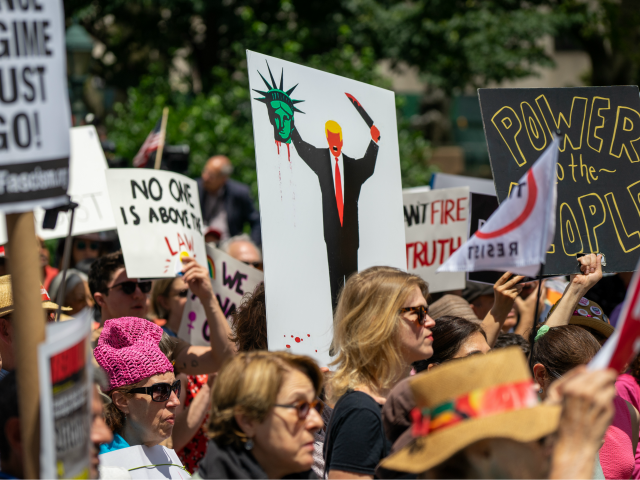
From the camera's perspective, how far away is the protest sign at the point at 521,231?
2209 mm

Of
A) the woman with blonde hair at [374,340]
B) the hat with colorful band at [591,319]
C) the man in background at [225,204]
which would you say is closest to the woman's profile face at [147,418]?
the woman with blonde hair at [374,340]

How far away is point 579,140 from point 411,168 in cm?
778

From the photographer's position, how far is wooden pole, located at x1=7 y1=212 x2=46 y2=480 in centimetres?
181

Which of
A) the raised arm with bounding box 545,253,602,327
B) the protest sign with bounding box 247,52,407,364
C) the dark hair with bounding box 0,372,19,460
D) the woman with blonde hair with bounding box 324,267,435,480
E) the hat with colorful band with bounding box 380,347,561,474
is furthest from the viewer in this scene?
the raised arm with bounding box 545,253,602,327

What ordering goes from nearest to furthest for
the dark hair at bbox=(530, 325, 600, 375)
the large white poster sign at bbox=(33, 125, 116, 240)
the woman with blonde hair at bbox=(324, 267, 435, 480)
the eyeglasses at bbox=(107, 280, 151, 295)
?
the woman with blonde hair at bbox=(324, 267, 435, 480), the dark hair at bbox=(530, 325, 600, 375), the eyeglasses at bbox=(107, 280, 151, 295), the large white poster sign at bbox=(33, 125, 116, 240)

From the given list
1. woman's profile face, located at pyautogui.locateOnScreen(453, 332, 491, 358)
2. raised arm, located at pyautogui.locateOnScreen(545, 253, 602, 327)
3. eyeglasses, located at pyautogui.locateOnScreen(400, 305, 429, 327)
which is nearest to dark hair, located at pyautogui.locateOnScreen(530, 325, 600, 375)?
woman's profile face, located at pyautogui.locateOnScreen(453, 332, 491, 358)

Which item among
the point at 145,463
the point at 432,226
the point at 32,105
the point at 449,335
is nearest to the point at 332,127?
the point at 449,335

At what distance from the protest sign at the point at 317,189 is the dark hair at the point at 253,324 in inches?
7.5

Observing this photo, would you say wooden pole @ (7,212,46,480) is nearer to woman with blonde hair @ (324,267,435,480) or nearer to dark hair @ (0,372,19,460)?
dark hair @ (0,372,19,460)

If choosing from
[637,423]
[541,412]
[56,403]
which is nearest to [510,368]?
[541,412]

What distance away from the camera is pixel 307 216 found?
3.38m

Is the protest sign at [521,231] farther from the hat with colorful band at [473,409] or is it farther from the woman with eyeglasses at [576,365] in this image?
the woman with eyeglasses at [576,365]

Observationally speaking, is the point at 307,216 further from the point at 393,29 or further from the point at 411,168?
the point at 393,29

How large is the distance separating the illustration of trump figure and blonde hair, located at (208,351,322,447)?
4.05 feet
